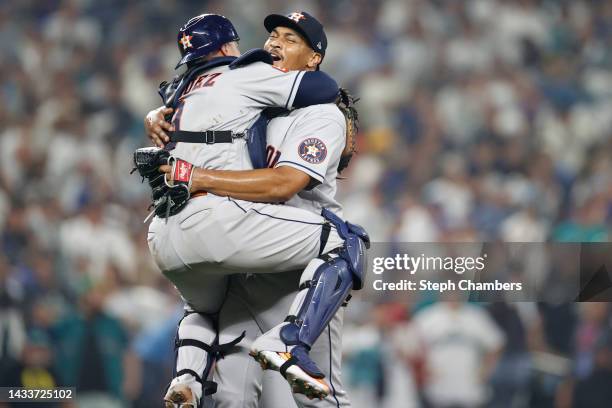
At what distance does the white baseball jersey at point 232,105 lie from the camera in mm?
2850

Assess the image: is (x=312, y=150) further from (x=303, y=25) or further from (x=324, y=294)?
(x=303, y=25)

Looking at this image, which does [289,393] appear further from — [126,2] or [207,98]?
[126,2]

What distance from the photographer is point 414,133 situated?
23.6ft

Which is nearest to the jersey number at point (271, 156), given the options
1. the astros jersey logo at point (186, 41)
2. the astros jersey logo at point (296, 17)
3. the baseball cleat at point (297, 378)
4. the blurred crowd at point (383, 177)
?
the astros jersey logo at point (186, 41)

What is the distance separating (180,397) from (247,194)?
0.71 meters

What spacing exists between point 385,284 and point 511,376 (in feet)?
3.37

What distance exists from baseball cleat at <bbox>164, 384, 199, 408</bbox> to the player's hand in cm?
78

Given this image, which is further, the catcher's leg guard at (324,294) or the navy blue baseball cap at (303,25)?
the navy blue baseball cap at (303,25)

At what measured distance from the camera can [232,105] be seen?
2.85 metres

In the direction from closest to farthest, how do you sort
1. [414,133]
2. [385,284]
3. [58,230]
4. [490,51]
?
[385,284]
[58,230]
[414,133]
[490,51]

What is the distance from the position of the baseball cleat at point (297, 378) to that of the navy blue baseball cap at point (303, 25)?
1192 millimetres

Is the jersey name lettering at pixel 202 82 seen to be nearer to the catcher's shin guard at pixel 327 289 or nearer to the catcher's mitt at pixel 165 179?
the catcher's mitt at pixel 165 179

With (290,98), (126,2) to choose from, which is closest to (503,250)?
(290,98)

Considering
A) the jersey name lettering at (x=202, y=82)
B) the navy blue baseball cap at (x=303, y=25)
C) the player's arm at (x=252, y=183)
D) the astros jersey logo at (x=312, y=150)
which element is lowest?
the player's arm at (x=252, y=183)
